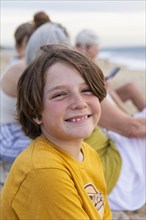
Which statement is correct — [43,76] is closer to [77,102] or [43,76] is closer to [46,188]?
[77,102]

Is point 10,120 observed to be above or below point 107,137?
below

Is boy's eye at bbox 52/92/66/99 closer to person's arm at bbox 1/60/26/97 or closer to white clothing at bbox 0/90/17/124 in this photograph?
person's arm at bbox 1/60/26/97

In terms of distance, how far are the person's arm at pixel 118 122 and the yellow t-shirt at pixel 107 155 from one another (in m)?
0.07

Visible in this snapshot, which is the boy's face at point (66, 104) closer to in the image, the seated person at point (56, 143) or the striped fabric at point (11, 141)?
the seated person at point (56, 143)

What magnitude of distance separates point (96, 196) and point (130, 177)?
1176 millimetres

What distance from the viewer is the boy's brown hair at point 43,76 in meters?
1.58

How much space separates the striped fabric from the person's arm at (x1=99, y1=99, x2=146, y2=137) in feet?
2.17

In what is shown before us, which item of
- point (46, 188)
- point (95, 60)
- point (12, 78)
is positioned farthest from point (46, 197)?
point (95, 60)

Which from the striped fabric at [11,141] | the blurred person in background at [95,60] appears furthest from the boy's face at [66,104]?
the blurred person in background at [95,60]

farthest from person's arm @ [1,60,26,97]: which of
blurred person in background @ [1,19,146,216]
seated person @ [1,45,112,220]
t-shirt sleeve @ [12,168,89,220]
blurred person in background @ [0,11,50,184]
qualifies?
t-shirt sleeve @ [12,168,89,220]

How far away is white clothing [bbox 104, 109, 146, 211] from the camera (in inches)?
111

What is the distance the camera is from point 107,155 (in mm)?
2832

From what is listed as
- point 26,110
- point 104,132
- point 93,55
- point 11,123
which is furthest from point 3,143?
point 26,110

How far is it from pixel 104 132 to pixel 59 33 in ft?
2.35
